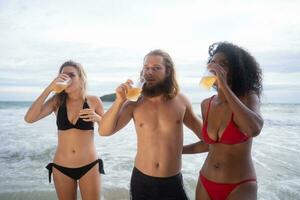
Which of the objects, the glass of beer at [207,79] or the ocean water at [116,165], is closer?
the glass of beer at [207,79]

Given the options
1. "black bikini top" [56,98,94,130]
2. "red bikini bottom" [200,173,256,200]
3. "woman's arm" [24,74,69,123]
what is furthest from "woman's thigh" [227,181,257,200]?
"woman's arm" [24,74,69,123]

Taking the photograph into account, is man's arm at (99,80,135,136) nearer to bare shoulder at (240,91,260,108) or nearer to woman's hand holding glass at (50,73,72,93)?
woman's hand holding glass at (50,73,72,93)

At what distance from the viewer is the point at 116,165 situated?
30.4ft

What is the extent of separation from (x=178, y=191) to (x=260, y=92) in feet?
4.49

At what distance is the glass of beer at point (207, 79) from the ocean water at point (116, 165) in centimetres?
444

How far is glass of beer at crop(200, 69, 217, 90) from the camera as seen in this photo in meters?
2.78

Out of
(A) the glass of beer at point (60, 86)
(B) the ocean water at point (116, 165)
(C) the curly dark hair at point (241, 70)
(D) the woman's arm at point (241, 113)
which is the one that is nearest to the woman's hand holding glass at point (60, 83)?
(A) the glass of beer at point (60, 86)

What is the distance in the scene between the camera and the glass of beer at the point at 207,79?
2784 millimetres

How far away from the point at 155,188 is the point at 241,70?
4.95 ft

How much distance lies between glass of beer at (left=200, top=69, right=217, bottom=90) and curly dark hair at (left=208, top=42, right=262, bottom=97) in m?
0.26

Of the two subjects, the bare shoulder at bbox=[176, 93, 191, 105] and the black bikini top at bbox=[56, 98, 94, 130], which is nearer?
the bare shoulder at bbox=[176, 93, 191, 105]

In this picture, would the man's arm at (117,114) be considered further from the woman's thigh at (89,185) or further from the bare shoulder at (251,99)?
the bare shoulder at (251,99)

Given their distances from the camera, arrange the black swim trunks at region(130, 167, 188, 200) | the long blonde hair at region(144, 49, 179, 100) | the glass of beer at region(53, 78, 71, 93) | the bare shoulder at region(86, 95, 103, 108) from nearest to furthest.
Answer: the black swim trunks at region(130, 167, 188, 200) → the long blonde hair at region(144, 49, 179, 100) → the glass of beer at region(53, 78, 71, 93) → the bare shoulder at region(86, 95, 103, 108)

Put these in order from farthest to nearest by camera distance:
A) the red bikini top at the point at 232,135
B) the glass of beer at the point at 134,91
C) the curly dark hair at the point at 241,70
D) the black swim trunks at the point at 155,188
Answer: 1. the black swim trunks at the point at 155,188
2. the glass of beer at the point at 134,91
3. the curly dark hair at the point at 241,70
4. the red bikini top at the point at 232,135
